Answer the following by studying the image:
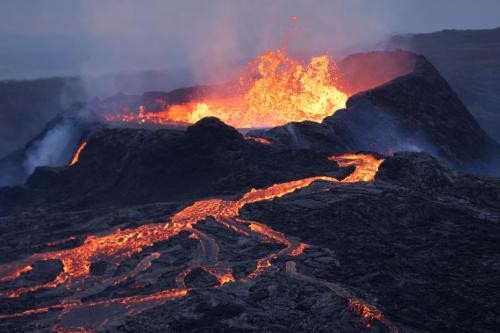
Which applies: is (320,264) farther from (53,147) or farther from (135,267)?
(53,147)

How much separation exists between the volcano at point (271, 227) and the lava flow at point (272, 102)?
4.77 feet

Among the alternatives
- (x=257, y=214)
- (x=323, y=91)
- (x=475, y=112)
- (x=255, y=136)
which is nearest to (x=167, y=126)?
(x=255, y=136)

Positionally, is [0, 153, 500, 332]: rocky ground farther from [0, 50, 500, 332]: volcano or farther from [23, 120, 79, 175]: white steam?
[23, 120, 79, 175]: white steam

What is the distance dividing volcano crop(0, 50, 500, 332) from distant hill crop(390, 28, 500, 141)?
40.8 metres

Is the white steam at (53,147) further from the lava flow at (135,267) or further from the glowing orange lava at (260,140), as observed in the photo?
the lava flow at (135,267)

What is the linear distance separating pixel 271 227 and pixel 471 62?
118 m

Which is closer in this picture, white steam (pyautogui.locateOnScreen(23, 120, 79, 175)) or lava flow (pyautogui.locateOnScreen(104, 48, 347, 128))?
lava flow (pyautogui.locateOnScreen(104, 48, 347, 128))

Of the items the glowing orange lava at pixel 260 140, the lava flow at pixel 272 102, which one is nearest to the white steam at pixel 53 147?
the lava flow at pixel 272 102

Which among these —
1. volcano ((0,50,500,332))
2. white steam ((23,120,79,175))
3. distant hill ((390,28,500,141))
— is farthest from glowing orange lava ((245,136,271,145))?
distant hill ((390,28,500,141))

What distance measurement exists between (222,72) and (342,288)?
8869 cm

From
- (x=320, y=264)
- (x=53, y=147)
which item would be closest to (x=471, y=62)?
(x=53, y=147)

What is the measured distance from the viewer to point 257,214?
37406 mm

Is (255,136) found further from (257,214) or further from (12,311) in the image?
(12,311)

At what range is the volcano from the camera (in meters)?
25.6
